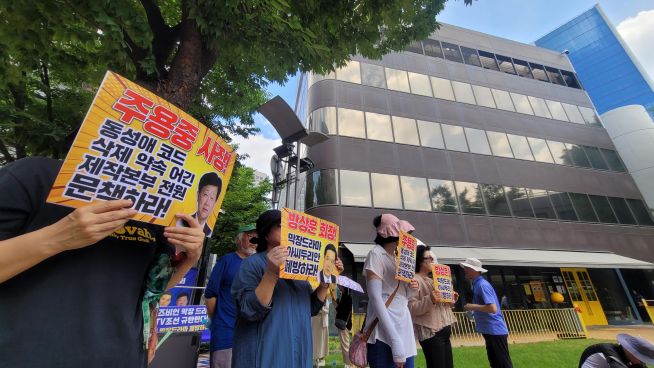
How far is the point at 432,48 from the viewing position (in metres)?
18.1

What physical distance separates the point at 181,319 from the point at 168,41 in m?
3.94

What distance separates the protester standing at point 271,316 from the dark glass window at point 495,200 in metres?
14.6

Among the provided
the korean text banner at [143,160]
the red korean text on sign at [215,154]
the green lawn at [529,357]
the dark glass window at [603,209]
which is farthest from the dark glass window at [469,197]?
the korean text banner at [143,160]

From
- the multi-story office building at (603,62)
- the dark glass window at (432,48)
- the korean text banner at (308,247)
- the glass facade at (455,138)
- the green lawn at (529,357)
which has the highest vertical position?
the multi-story office building at (603,62)

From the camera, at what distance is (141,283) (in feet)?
4.17

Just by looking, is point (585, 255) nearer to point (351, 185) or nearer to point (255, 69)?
point (351, 185)

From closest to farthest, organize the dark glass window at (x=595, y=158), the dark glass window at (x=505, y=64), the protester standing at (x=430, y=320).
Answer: the protester standing at (x=430, y=320) < the dark glass window at (x=595, y=158) < the dark glass window at (x=505, y=64)

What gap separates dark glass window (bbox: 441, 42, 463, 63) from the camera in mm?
18266

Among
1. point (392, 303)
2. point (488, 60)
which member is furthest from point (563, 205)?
point (392, 303)

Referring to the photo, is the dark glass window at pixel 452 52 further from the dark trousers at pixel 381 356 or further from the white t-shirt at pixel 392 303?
the dark trousers at pixel 381 356

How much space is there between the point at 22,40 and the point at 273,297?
362 centimetres

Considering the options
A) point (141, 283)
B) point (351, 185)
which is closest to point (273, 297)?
point (141, 283)

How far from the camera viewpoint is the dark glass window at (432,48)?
17.9m

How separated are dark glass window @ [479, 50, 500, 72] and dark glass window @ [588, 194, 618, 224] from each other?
9562 millimetres
